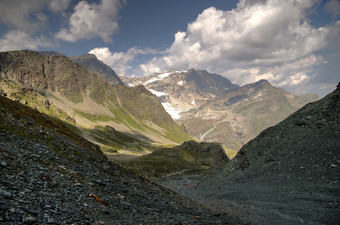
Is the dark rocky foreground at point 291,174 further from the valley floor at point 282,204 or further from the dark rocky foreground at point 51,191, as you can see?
the dark rocky foreground at point 51,191

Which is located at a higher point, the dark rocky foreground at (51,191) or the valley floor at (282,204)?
the dark rocky foreground at (51,191)

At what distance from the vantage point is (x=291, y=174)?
42.0m

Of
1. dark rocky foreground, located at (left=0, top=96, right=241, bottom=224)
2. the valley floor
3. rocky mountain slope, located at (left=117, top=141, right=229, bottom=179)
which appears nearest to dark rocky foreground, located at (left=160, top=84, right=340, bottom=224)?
the valley floor

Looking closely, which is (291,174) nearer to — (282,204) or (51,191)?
(282,204)

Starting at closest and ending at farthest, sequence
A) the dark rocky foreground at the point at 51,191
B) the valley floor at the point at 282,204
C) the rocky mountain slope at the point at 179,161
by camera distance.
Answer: the dark rocky foreground at the point at 51,191 < the valley floor at the point at 282,204 < the rocky mountain slope at the point at 179,161

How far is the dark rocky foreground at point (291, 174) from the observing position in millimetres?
29955

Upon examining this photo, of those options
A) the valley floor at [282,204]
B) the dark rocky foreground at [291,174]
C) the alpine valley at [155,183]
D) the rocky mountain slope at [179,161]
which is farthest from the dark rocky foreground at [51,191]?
the rocky mountain slope at [179,161]

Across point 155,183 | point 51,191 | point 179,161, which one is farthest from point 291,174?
point 179,161

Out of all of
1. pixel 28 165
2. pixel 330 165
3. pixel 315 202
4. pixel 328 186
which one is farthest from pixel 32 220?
pixel 330 165

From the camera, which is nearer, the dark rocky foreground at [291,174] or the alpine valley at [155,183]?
the alpine valley at [155,183]

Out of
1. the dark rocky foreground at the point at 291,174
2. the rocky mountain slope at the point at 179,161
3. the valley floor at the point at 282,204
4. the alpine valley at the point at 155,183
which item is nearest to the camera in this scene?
the alpine valley at the point at 155,183

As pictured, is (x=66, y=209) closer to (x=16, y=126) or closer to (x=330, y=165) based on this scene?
(x=16, y=126)

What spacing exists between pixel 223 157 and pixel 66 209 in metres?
159

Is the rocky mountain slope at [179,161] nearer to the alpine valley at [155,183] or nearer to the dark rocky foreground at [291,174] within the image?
the dark rocky foreground at [291,174]
